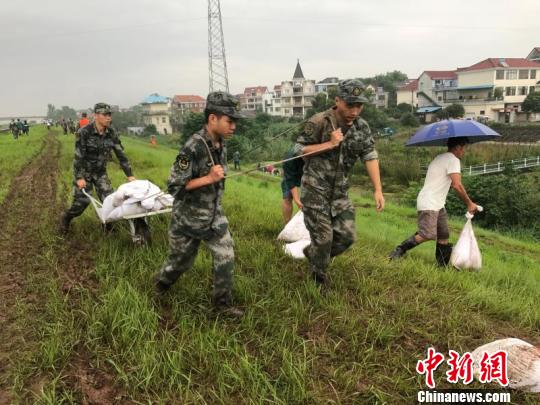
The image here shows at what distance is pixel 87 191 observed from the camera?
16.8 ft

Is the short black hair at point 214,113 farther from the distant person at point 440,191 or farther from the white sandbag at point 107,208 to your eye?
the distant person at point 440,191

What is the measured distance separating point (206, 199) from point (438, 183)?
280cm

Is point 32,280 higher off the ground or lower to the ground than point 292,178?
lower

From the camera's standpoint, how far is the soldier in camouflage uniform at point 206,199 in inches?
114

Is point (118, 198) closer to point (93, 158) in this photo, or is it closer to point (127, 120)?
point (93, 158)

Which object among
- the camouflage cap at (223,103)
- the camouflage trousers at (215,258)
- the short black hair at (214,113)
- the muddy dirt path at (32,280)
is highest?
the camouflage cap at (223,103)

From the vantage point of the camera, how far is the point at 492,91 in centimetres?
5144

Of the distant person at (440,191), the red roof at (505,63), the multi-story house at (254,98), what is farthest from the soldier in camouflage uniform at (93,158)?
the multi-story house at (254,98)

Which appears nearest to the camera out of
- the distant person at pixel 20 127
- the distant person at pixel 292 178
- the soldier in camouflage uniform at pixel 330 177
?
the soldier in camouflage uniform at pixel 330 177

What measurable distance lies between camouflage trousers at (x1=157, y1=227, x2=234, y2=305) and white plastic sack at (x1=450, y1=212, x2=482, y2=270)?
282 centimetres

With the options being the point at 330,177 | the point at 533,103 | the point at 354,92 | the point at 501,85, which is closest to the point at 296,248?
the point at 330,177

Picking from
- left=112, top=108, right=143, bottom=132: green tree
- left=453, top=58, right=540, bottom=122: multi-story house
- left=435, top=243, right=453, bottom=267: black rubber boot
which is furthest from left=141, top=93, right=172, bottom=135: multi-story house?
left=435, top=243, right=453, bottom=267: black rubber boot

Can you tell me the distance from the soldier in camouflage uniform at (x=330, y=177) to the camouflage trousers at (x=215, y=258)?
839mm

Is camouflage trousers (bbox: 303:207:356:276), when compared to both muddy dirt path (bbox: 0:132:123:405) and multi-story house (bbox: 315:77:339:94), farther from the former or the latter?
multi-story house (bbox: 315:77:339:94)
